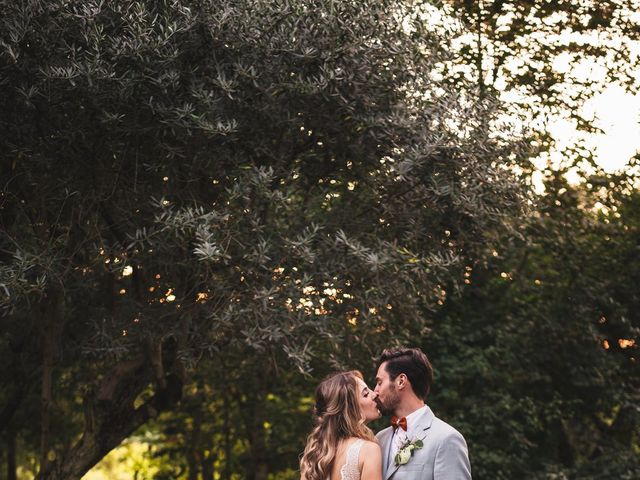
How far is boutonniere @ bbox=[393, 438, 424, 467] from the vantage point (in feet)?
14.7

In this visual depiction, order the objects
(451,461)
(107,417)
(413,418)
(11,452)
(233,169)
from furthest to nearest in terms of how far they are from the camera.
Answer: (11,452) < (107,417) < (233,169) < (413,418) < (451,461)

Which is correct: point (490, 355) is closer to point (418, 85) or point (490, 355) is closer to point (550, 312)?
point (550, 312)

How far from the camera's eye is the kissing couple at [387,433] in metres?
4.40

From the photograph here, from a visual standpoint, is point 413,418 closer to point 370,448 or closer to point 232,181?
point 370,448

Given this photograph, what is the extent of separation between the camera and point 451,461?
4348mm

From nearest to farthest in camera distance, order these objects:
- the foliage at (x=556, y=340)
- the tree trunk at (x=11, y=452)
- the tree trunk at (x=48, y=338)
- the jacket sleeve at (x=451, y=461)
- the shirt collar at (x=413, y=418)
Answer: the jacket sleeve at (x=451, y=461)
the shirt collar at (x=413, y=418)
the tree trunk at (x=48, y=338)
the foliage at (x=556, y=340)
the tree trunk at (x=11, y=452)

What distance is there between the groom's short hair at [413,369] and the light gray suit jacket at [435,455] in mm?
159

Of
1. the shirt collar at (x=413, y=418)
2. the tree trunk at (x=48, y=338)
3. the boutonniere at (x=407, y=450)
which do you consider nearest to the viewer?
the boutonniere at (x=407, y=450)

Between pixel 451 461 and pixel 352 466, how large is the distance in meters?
0.66

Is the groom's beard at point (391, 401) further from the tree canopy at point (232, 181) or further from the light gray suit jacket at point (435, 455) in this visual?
the tree canopy at point (232, 181)

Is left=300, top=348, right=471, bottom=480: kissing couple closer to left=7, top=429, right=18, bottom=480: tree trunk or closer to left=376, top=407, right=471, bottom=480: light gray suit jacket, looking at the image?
left=376, top=407, right=471, bottom=480: light gray suit jacket

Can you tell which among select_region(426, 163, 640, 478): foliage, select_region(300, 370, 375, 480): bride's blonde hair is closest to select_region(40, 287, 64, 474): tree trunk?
select_region(426, 163, 640, 478): foliage

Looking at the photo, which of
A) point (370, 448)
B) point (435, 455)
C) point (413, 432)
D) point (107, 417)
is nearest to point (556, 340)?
point (107, 417)

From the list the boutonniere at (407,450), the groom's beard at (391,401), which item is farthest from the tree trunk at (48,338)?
the boutonniere at (407,450)
